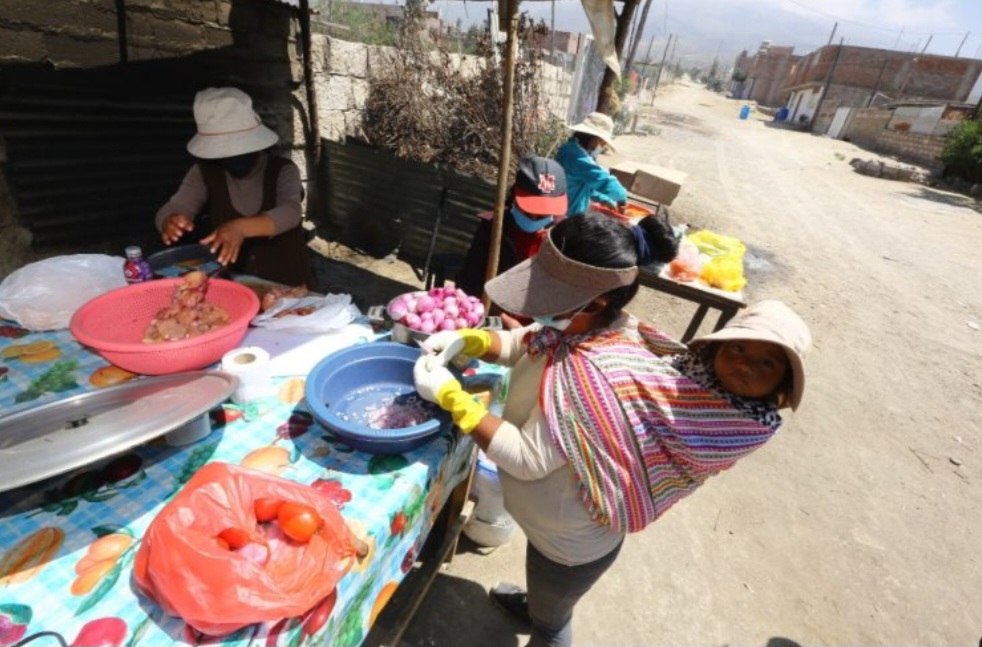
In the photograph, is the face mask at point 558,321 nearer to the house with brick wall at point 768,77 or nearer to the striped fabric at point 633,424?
the striped fabric at point 633,424

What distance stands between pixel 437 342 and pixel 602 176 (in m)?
2.86

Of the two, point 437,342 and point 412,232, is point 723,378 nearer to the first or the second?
point 437,342

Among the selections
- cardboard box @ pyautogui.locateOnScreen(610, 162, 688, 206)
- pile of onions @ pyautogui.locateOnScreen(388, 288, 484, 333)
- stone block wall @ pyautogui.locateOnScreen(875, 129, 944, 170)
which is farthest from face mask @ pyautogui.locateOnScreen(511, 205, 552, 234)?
stone block wall @ pyautogui.locateOnScreen(875, 129, 944, 170)

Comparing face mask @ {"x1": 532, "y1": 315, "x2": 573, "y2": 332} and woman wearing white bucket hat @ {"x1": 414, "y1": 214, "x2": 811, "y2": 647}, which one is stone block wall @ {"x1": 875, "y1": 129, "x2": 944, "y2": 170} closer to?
woman wearing white bucket hat @ {"x1": 414, "y1": 214, "x2": 811, "y2": 647}

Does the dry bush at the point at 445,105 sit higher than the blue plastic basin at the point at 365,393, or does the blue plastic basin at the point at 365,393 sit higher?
the dry bush at the point at 445,105

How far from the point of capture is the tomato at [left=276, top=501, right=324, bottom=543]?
1057mm

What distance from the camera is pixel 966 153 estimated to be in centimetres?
1609

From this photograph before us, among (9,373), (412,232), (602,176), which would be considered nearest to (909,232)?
(602,176)

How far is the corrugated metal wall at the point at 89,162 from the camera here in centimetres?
293

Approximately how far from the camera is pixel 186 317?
1695 millimetres

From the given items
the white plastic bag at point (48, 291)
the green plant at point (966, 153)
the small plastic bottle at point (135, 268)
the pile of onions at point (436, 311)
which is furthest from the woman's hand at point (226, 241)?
the green plant at point (966, 153)

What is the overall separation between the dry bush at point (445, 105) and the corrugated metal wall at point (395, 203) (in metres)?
0.86

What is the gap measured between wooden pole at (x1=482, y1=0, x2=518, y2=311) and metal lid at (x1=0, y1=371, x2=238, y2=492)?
1.73 meters

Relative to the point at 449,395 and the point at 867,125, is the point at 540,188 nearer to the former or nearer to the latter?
the point at 449,395
